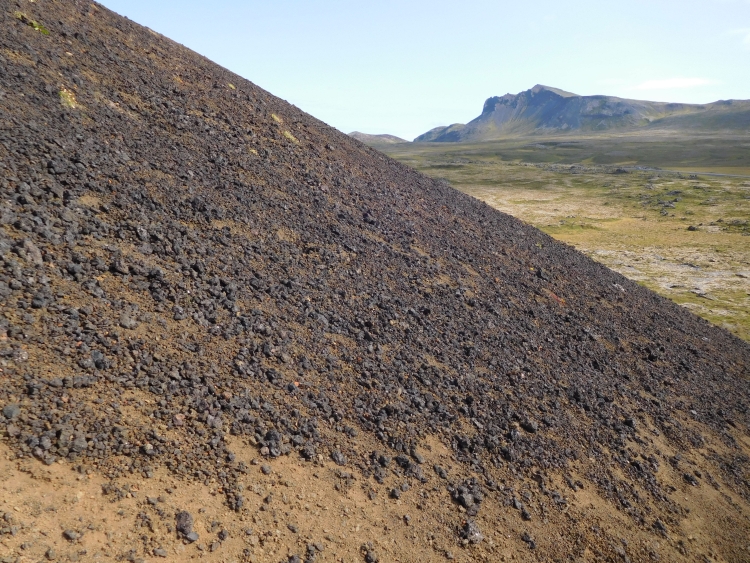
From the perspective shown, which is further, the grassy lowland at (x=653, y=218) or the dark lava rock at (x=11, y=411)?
the grassy lowland at (x=653, y=218)

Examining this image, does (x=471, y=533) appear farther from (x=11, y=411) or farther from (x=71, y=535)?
(x=11, y=411)

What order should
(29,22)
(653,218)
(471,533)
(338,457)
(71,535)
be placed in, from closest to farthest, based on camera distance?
(71,535)
(471,533)
(338,457)
(29,22)
(653,218)

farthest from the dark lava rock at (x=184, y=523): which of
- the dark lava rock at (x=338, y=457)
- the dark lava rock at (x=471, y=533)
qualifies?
the dark lava rock at (x=471, y=533)

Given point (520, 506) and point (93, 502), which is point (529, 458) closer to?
point (520, 506)

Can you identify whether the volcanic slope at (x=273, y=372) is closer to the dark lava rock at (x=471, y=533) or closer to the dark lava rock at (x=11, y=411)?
the dark lava rock at (x=11, y=411)

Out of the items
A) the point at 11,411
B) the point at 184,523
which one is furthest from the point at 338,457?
the point at 11,411

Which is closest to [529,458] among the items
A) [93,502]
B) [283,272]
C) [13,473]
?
[283,272]

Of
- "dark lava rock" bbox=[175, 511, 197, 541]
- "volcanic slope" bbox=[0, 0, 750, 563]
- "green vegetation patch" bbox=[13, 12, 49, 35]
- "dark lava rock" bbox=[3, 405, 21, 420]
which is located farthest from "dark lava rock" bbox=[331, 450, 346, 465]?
"green vegetation patch" bbox=[13, 12, 49, 35]
